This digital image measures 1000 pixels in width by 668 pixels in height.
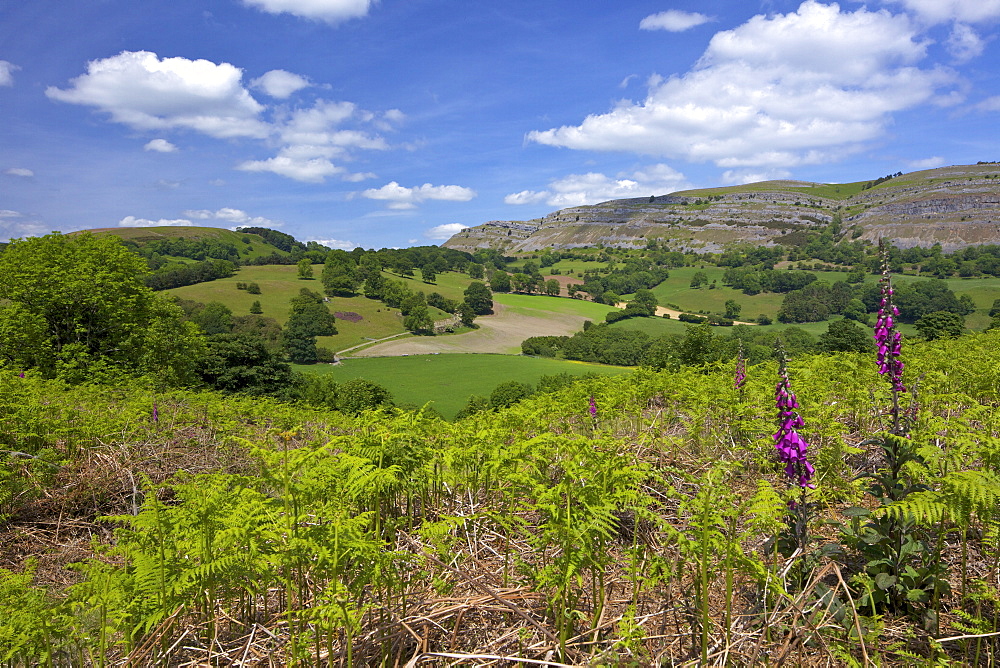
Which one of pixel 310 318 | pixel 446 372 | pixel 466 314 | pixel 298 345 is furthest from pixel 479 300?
pixel 298 345

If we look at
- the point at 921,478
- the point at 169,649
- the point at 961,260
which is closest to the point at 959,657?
the point at 921,478

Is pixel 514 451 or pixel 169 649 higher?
pixel 514 451

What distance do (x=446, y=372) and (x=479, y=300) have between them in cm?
6151

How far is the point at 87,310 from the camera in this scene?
103 ft

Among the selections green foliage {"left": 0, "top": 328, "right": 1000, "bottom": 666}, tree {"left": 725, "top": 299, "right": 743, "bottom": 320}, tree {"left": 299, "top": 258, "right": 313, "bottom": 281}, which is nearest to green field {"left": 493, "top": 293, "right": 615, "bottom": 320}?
tree {"left": 725, "top": 299, "right": 743, "bottom": 320}

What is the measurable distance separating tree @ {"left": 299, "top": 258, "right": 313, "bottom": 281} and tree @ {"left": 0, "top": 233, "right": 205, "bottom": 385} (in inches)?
4591

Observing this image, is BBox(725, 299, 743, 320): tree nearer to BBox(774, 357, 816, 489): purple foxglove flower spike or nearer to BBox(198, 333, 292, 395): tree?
BBox(198, 333, 292, 395): tree

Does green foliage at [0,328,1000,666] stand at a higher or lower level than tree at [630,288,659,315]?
higher

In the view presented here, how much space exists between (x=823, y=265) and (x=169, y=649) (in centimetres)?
22912

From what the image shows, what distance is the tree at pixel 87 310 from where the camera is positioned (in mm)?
28016

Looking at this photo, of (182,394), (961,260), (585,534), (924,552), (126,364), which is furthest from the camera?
(961,260)

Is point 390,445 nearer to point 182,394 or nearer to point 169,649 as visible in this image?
point 169,649

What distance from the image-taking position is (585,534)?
3408 mm

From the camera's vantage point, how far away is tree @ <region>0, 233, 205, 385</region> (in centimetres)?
2802
